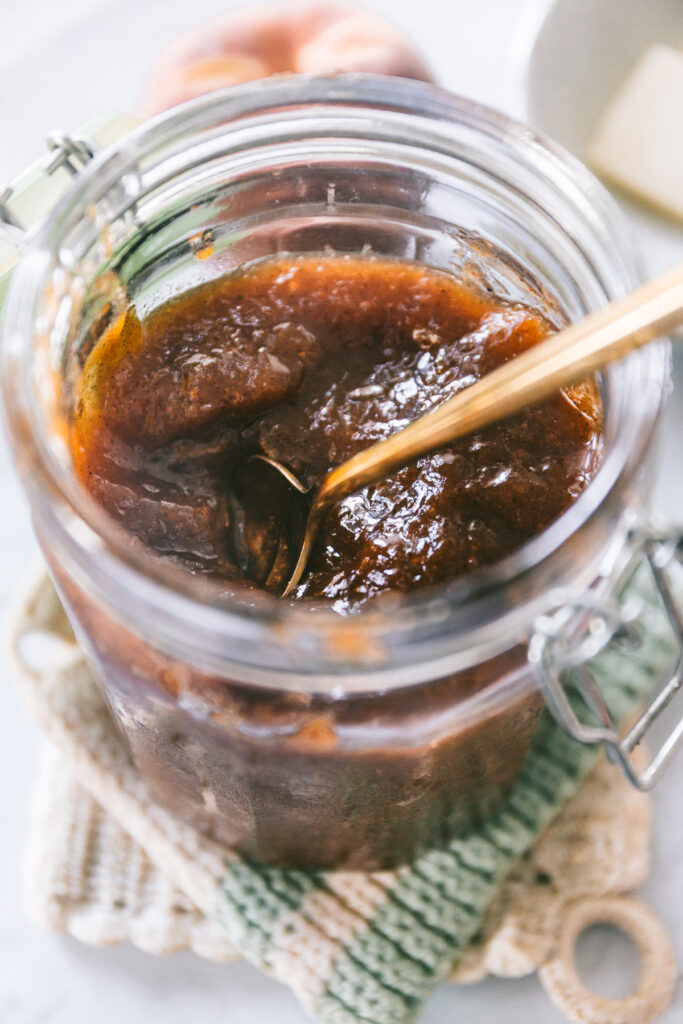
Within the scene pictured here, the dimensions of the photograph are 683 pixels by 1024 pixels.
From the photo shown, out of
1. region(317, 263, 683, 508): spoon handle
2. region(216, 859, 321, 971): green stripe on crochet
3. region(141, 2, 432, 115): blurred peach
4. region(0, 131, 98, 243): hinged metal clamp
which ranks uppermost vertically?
region(141, 2, 432, 115): blurred peach

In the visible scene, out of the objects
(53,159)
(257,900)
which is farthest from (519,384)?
(257,900)

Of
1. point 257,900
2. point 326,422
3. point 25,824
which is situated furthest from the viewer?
point 25,824

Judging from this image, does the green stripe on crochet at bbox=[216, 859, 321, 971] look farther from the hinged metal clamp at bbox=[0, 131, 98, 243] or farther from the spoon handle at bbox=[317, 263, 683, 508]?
the hinged metal clamp at bbox=[0, 131, 98, 243]

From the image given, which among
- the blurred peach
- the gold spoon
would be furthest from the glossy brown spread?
the blurred peach

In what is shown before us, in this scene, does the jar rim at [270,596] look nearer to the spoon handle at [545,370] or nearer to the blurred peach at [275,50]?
the spoon handle at [545,370]

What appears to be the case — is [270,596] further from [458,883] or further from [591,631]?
[458,883]
